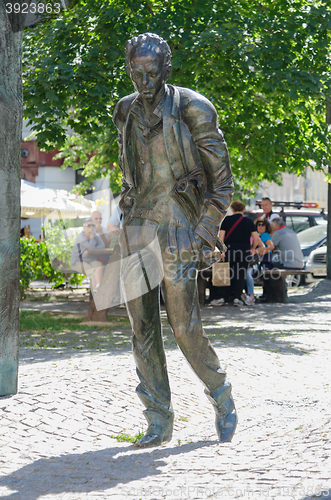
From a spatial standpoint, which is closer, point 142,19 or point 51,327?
point 51,327

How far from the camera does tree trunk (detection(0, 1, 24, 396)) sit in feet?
17.6

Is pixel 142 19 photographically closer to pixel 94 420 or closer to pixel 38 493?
pixel 94 420

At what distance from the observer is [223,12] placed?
36.2ft

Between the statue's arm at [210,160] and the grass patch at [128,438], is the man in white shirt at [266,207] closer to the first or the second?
the grass patch at [128,438]

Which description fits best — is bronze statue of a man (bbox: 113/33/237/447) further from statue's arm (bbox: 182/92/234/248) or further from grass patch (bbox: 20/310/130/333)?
grass patch (bbox: 20/310/130/333)

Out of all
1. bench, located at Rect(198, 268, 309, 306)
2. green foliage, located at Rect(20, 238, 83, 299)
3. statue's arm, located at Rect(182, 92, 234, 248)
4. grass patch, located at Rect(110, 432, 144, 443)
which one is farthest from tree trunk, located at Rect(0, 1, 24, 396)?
green foliage, located at Rect(20, 238, 83, 299)

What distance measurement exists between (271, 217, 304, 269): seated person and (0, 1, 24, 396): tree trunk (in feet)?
32.6

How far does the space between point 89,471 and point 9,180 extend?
2740 millimetres

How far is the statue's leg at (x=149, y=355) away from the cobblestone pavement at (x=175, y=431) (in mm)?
134

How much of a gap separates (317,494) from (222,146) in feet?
5.98

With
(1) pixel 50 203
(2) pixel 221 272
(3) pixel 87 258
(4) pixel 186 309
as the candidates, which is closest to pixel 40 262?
(3) pixel 87 258

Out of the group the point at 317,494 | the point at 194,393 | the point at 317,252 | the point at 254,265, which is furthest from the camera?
the point at 317,252

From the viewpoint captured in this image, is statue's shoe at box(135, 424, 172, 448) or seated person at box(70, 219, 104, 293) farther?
seated person at box(70, 219, 104, 293)

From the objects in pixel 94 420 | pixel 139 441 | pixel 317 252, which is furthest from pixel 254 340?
pixel 317 252
